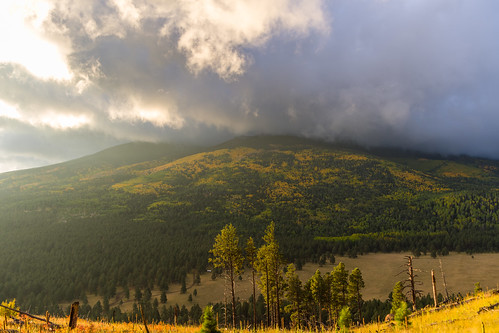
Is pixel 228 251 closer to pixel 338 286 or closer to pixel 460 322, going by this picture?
pixel 338 286

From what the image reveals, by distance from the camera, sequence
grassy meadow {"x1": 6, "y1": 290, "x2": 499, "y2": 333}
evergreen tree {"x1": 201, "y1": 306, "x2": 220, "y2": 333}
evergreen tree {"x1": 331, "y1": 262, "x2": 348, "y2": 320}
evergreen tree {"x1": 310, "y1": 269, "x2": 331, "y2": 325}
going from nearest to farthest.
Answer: grassy meadow {"x1": 6, "y1": 290, "x2": 499, "y2": 333} → evergreen tree {"x1": 201, "y1": 306, "x2": 220, "y2": 333} → evergreen tree {"x1": 310, "y1": 269, "x2": 331, "y2": 325} → evergreen tree {"x1": 331, "y1": 262, "x2": 348, "y2": 320}

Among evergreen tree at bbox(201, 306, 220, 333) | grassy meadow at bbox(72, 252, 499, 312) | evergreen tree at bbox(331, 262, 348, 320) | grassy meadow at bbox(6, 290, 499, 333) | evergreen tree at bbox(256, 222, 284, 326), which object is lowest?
grassy meadow at bbox(72, 252, 499, 312)

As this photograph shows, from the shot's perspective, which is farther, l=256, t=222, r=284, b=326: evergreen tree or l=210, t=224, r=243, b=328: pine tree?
l=256, t=222, r=284, b=326: evergreen tree

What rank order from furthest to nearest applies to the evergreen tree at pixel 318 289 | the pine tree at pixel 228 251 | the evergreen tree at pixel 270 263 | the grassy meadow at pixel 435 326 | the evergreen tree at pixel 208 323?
the evergreen tree at pixel 318 289
the evergreen tree at pixel 270 263
the pine tree at pixel 228 251
the evergreen tree at pixel 208 323
the grassy meadow at pixel 435 326

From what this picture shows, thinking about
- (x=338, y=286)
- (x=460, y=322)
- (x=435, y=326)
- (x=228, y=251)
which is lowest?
(x=338, y=286)

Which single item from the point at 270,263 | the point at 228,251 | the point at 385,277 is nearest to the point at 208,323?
the point at 228,251

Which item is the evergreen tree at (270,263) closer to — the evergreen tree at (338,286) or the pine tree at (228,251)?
the pine tree at (228,251)

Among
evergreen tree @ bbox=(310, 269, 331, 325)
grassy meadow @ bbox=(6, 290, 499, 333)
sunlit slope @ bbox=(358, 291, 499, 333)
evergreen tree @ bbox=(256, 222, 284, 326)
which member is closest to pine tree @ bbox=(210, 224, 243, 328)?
evergreen tree @ bbox=(256, 222, 284, 326)

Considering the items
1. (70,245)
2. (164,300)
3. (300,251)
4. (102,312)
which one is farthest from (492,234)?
(70,245)

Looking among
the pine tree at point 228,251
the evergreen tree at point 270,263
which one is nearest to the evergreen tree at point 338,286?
the evergreen tree at point 270,263

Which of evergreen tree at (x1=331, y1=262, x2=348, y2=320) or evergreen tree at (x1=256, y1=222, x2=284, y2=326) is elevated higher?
evergreen tree at (x1=256, y1=222, x2=284, y2=326)

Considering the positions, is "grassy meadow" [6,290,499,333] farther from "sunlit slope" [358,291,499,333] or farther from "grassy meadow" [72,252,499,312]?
"grassy meadow" [72,252,499,312]

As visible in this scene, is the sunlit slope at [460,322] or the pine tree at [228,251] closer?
the sunlit slope at [460,322]

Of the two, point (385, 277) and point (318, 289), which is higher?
point (318, 289)
